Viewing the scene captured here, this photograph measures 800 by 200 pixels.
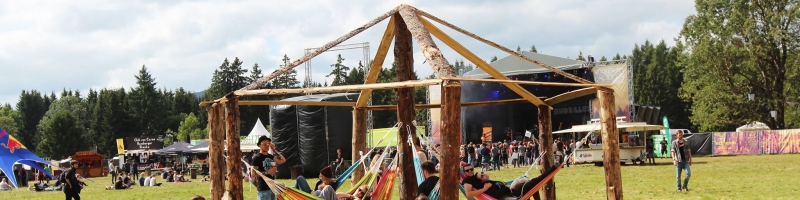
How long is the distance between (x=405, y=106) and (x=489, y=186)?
1897mm

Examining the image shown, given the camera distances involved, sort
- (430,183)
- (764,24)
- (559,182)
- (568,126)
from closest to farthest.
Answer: (430,183), (559,182), (568,126), (764,24)

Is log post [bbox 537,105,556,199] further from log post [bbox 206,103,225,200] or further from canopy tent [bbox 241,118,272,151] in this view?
canopy tent [bbox 241,118,272,151]

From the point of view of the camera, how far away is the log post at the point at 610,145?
9.38 meters

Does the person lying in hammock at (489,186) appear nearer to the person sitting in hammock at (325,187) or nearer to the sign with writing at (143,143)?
the person sitting in hammock at (325,187)

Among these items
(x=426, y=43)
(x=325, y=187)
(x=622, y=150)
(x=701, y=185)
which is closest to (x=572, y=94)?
(x=426, y=43)

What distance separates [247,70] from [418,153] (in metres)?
73.8

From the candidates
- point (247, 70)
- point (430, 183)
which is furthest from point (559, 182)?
point (247, 70)

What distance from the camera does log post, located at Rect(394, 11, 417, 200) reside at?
A: 10.7 meters

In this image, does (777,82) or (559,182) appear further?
(777,82)

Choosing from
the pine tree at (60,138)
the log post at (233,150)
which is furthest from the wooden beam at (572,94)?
the pine tree at (60,138)

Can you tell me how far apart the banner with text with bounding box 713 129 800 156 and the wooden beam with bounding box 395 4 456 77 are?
93.1ft

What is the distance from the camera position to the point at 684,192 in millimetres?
14828

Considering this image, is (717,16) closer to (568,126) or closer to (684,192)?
(568,126)

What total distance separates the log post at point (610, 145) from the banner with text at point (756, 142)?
27994 mm
